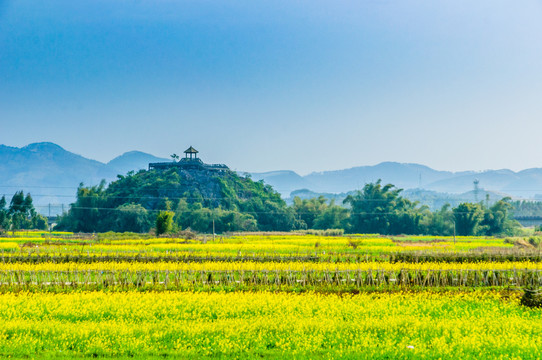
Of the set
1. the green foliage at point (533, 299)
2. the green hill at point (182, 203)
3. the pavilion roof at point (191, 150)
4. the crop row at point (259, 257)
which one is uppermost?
the pavilion roof at point (191, 150)

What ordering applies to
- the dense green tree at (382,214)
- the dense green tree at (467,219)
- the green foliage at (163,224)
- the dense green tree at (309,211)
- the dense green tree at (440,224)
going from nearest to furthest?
the green foliage at (163,224), the dense green tree at (467,219), the dense green tree at (440,224), the dense green tree at (382,214), the dense green tree at (309,211)

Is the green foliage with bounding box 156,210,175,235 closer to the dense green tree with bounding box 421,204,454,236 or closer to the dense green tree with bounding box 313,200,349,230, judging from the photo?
the dense green tree with bounding box 313,200,349,230

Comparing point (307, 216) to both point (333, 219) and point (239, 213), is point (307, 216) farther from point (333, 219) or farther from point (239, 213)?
point (239, 213)

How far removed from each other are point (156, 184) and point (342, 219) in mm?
44963

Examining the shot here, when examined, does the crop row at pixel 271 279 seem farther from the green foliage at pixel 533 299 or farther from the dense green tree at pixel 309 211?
the dense green tree at pixel 309 211

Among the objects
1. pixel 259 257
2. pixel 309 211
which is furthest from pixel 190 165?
pixel 259 257

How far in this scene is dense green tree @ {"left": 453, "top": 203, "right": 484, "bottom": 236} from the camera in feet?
301

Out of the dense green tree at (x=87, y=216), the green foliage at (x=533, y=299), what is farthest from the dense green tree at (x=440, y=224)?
the green foliage at (x=533, y=299)

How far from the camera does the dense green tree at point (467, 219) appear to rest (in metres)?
91.6

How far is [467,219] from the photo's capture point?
9150cm

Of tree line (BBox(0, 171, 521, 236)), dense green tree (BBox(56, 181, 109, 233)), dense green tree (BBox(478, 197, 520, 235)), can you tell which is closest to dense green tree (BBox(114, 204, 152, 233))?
tree line (BBox(0, 171, 521, 236))

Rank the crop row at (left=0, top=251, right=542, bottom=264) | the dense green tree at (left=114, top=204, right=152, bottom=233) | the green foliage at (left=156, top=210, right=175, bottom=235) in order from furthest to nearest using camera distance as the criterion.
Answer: the dense green tree at (left=114, top=204, right=152, bottom=233)
the green foliage at (left=156, top=210, right=175, bottom=235)
the crop row at (left=0, top=251, right=542, bottom=264)

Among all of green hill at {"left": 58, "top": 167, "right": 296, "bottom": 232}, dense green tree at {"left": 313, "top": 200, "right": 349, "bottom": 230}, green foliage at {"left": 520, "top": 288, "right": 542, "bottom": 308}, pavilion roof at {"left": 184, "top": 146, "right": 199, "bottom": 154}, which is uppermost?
pavilion roof at {"left": 184, "top": 146, "right": 199, "bottom": 154}

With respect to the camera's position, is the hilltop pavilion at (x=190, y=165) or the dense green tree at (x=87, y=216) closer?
the dense green tree at (x=87, y=216)
